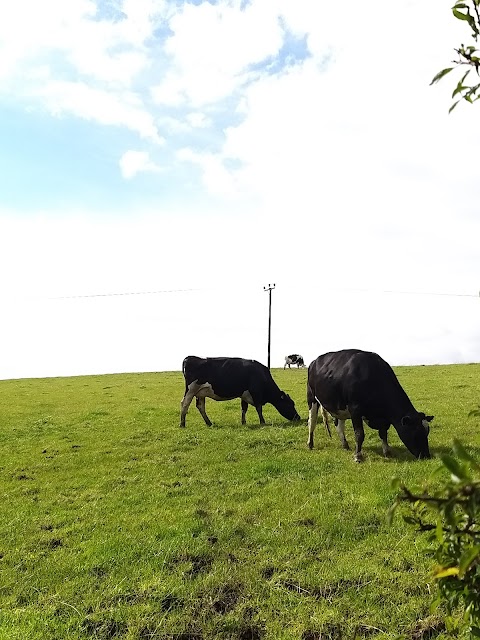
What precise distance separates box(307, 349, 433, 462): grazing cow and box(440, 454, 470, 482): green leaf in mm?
10251

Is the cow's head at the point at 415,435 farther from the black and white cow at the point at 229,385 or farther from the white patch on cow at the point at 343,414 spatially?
the black and white cow at the point at 229,385

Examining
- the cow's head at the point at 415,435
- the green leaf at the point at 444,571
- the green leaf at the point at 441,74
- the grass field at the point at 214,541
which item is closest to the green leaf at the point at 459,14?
the green leaf at the point at 441,74

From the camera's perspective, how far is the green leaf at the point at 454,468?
149cm

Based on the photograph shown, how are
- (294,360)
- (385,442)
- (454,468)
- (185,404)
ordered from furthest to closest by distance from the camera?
(294,360), (185,404), (385,442), (454,468)

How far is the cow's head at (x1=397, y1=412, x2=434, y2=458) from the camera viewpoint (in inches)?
442

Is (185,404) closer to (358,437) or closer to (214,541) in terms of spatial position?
(358,437)

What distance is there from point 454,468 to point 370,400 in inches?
425

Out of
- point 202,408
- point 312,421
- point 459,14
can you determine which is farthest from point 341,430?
point 459,14

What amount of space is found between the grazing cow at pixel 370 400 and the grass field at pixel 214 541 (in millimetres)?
788

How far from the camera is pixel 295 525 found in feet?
25.7

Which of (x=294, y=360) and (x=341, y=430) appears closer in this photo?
(x=341, y=430)

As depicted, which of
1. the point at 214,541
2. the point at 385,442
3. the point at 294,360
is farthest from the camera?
the point at 294,360

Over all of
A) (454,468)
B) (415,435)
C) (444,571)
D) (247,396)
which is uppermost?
(454,468)

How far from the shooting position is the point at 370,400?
39.1 ft
